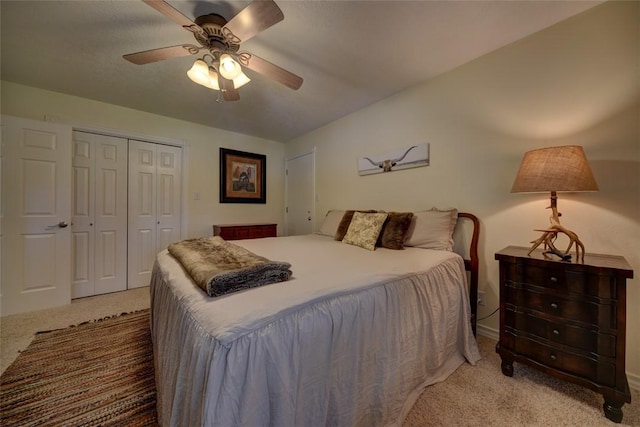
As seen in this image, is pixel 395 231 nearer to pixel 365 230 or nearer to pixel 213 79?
pixel 365 230

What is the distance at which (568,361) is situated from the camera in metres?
1.35

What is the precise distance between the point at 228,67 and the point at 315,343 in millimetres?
1789

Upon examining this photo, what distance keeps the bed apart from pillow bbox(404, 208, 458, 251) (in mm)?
338

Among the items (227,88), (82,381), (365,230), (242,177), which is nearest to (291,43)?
(227,88)

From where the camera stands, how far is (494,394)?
4.64 feet

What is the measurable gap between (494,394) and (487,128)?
197 cm

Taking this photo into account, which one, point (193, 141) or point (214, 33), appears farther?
point (193, 141)

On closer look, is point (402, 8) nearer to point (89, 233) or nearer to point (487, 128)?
point (487, 128)

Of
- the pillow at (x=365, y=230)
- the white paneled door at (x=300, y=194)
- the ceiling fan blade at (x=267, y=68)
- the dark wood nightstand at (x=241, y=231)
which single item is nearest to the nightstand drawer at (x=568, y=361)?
the pillow at (x=365, y=230)

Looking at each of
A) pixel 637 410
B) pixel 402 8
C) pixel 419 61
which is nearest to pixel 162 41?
pixel 402 8

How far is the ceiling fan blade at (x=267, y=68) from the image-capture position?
1.67 meters

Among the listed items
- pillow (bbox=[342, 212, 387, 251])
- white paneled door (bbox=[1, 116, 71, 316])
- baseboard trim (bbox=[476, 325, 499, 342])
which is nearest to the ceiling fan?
pillow (bbox=[342, 212, 387, 251])

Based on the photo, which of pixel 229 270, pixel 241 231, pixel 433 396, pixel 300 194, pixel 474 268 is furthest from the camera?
pixel 300 194

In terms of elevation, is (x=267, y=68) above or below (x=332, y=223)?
above
